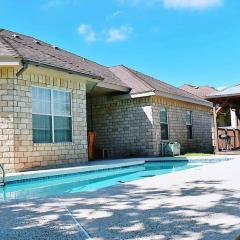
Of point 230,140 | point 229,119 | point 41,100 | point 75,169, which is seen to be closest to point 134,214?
point 75,169

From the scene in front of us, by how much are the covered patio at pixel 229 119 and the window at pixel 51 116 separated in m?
7.48

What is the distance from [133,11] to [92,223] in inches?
633

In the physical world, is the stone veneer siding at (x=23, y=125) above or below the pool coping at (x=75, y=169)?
above

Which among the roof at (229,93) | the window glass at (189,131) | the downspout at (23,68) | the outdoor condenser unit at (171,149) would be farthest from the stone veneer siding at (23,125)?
the window glass at (189,131)

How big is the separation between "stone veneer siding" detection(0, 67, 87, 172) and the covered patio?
7.82 meters

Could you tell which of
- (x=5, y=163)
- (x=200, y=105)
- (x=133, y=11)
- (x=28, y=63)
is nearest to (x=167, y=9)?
(x=133, y=11)

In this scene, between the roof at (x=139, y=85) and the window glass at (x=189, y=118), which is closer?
the roof at (x=139, y=85)

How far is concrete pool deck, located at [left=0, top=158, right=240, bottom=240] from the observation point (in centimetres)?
362

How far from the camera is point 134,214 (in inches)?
175

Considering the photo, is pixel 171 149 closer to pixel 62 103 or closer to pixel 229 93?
pixel 229 93

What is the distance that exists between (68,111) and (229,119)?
21.4 metres

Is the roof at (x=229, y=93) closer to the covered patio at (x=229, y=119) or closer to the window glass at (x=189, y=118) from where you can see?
the covered patio at (x=229, y=119)

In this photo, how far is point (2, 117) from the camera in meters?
9.77

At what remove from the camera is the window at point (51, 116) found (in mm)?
10664
